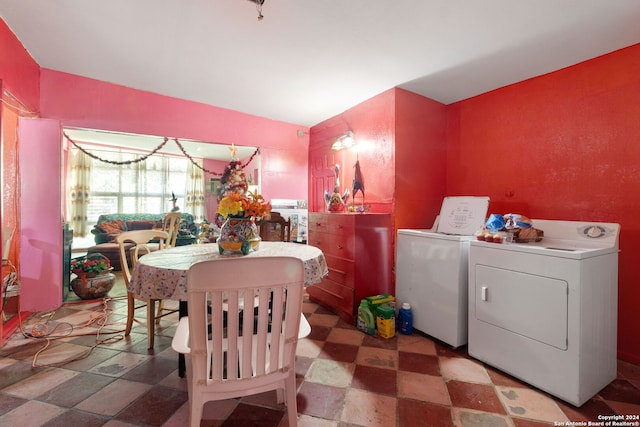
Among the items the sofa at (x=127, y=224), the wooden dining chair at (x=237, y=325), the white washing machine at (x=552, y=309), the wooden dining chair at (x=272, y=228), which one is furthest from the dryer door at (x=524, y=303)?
the sofa at (x=127, y=224)

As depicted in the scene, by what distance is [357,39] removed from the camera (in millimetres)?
2133

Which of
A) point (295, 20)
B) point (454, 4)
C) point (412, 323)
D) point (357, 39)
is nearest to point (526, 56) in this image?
point (454, 4)

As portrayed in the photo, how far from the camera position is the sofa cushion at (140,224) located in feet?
18.7

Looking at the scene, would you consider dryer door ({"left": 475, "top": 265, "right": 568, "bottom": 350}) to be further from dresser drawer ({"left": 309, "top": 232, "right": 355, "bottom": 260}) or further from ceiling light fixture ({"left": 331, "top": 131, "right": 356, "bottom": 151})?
ceiling light fixture ({"left": 331, "top": 131, "right": 356, "bottom": 151})

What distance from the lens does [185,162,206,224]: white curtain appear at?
280 inches

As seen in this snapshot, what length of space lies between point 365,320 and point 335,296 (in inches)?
19.3

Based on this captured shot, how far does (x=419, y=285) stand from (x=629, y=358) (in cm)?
158

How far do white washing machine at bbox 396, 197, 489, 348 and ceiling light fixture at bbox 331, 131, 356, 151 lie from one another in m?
1.35

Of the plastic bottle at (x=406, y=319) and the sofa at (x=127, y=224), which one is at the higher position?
the sofa at (x=127, y=224)

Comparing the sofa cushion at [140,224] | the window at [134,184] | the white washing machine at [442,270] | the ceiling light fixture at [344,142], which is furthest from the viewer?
the window at [134,184]

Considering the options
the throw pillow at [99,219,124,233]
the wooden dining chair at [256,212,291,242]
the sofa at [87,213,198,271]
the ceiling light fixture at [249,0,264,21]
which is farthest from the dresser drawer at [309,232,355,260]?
the throw pillow at [99,219,124,233]

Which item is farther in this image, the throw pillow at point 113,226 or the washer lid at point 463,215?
the throw pillow at point 113,226

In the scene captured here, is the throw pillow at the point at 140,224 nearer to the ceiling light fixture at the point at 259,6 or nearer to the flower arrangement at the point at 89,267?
the flower arrangement at the point at 89,267

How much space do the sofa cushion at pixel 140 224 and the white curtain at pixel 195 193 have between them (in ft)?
4.09
